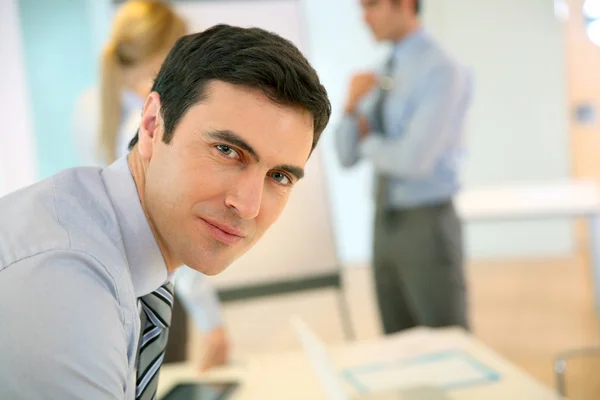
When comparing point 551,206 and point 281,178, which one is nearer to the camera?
point 281,178

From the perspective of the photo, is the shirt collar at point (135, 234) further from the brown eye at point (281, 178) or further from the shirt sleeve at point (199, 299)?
the shirt sleeve at point (199, 299)

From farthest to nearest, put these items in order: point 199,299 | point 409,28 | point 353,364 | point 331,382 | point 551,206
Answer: point 551,206
point 409,28
point 199,299
point 353,364
point 331,382

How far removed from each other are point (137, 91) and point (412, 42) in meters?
0.87

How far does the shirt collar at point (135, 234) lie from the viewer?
628 millimetres

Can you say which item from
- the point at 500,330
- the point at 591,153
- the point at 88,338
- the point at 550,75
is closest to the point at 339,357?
the point at 88,338

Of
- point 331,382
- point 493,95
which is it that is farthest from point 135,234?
point 493,95

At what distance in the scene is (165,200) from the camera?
2.13 ft

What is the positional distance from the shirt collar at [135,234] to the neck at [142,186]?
0.4 inches

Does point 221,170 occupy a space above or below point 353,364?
above

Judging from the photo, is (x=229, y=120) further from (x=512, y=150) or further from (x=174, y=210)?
(x=512, y=150)

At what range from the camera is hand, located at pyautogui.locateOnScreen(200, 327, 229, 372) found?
1381 mm

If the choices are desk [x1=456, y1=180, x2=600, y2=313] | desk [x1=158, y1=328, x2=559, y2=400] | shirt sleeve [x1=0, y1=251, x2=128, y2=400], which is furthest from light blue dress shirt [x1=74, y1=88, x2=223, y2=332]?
desk [x1=456, y1=180, x2=600, y2=313]

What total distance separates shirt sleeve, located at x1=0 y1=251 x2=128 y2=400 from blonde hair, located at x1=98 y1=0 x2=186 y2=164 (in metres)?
0.98

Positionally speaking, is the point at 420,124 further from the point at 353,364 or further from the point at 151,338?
the point at 151,338
